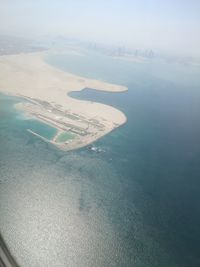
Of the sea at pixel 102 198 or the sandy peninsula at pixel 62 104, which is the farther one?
the sandy peninsula at pixel 62 104

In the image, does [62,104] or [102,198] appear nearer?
[102,198]

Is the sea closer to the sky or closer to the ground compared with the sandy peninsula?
closer to the ground

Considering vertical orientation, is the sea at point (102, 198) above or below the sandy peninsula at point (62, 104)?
below

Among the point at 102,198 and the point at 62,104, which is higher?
the point at 62,104

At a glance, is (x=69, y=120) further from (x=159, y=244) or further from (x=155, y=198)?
(x=159, y=244)
